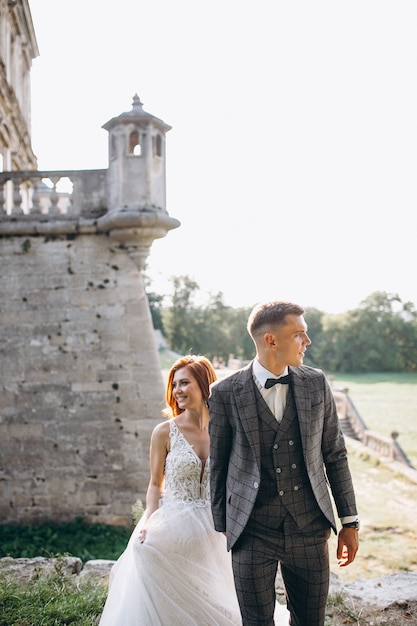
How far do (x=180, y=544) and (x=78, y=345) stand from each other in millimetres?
5419

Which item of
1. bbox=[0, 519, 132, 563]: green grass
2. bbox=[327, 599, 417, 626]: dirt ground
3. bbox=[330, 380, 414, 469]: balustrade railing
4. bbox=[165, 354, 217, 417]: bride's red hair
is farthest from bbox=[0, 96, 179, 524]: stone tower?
bbox=[330, 380, 414, 469]: balustrade railing

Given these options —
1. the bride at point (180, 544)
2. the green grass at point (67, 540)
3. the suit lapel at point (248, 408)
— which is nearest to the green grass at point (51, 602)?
the bride at point (180, 544)

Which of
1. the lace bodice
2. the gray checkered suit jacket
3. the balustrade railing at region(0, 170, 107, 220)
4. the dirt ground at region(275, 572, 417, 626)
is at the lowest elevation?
the dirt ground at region(275, 572, 417, 626)

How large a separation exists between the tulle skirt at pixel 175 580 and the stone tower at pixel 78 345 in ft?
16.0

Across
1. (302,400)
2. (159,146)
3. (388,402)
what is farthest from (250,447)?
(388,402)

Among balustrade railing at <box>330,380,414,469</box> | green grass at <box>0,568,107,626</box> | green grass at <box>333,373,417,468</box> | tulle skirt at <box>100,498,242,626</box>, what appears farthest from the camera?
green grass at <box>333,373,417,468</box>

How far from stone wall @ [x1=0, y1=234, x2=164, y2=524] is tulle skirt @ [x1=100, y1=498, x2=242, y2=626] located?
4928mm

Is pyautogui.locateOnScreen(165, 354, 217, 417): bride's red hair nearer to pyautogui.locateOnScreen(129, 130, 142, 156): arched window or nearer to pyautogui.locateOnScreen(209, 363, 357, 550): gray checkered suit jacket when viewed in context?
pyautogui.locateOnScreen(209, 363, 357, 550): gray checkered suit jacket

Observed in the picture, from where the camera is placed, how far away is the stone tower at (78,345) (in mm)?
7863

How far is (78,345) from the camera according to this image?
8055 millimetres

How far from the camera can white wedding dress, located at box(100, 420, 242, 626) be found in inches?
114

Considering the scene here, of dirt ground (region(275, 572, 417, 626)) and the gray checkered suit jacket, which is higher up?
the gray checkered suit jacket

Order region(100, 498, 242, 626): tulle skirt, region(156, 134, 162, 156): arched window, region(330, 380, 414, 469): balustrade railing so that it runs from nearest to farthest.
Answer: region(100, 498, 242, 626): tulle skirt, region(156, 134, 162, 156): arched window, region(330, 380, 414, 469): balustrade railing

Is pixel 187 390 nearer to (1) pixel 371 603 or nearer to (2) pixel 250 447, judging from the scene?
(2) pixel 250 447
